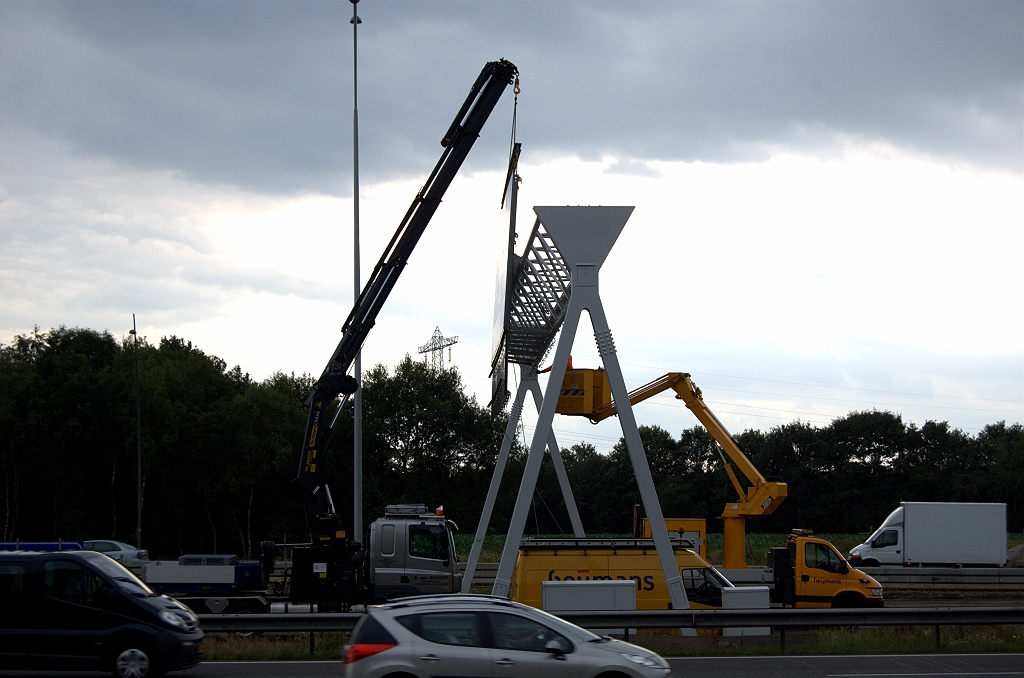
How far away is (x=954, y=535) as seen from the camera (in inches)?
1427

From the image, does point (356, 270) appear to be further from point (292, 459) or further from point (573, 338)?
point (292, 459)

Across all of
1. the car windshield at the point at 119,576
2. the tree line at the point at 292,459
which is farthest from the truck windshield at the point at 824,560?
the tree line at the point at 292,459

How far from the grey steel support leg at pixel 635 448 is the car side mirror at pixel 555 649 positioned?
6.51 m

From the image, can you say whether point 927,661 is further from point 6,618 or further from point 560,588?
point 6,618

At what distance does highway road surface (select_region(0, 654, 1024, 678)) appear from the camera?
480 inches

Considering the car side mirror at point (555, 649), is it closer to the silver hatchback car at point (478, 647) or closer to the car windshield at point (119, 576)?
the silver hatchback car at point (478, 647)

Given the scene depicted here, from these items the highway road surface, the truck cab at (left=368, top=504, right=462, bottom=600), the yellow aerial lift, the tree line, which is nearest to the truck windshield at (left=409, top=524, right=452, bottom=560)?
the truck cab at (left=368, top=504, right=462, bottom=600)

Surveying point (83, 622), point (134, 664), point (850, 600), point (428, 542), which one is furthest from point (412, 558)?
point (850, 600)

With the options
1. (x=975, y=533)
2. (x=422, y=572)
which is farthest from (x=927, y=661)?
(x=975, y=533)

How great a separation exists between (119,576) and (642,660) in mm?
7073

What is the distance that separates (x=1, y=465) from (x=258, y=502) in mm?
14293

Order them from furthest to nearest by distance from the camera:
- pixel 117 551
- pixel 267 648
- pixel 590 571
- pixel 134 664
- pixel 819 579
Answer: pixel 117 551 → pixel 819 579 → pixel 590 571 → pixel 267 648 → pixel 134 664

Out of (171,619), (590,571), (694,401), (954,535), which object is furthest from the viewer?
(954,535)

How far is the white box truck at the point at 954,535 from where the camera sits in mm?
36156
